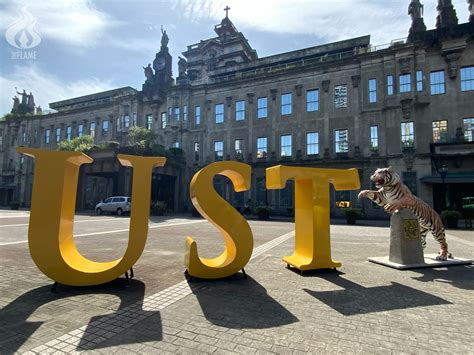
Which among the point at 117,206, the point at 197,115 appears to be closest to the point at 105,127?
the point at 197,115

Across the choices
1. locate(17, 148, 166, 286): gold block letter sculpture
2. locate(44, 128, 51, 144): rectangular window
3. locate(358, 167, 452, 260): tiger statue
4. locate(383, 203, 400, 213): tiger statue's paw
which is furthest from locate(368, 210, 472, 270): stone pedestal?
locate(44, 128, 51, 144): rectangular window

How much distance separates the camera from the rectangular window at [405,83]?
2623cm

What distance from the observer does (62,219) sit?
556 centimetres

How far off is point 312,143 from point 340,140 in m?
2.78

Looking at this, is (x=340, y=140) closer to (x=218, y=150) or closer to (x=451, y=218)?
(x=451, y=218)

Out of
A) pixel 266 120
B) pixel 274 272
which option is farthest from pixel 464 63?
pixel 274 272

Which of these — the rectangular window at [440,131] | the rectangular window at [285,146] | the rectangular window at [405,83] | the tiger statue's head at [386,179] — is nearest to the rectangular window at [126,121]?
the rectangular window at [285,146]

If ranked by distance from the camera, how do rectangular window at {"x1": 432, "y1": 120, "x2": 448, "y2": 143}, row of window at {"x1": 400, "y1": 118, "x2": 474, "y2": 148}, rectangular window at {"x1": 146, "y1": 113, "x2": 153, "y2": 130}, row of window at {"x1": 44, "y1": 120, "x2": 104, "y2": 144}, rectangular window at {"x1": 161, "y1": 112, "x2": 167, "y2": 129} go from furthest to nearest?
row of window at {"x1": 44, "y1": 120, "x2": 104, "y2": 144}, rectangular window at {"x1": 146, "y1": 113, "x2": 153, "y2": 130}, rectangular window at {"x1": 161, "y1": 112, "x2": 167, "y2": 129}, rectangular window at {"x1": 432, "y1": 120, "x2": 448, "y2": 143}, row of window at {"x1": 400, "y1": 118, "x2": 474, "y2": 148}

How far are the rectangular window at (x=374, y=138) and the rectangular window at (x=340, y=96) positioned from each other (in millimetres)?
3777

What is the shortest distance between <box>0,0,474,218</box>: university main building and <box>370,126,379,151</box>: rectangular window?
9cm

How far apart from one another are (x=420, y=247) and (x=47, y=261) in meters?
8.37

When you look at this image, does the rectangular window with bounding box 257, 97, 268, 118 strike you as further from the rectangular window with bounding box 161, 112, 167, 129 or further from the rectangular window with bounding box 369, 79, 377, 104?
the rectangular window with bounding box 161, 112, 167, 129

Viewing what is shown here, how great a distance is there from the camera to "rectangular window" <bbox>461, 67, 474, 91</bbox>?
24.8 meters

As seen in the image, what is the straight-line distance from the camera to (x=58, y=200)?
509 cm
